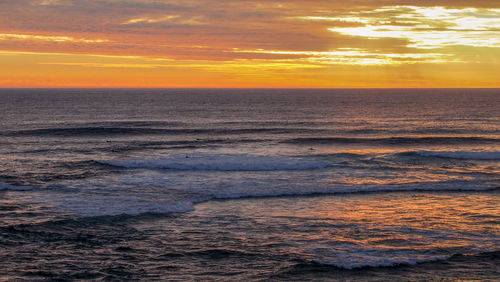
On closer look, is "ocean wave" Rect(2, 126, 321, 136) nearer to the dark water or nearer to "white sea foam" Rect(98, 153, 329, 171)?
the dark water

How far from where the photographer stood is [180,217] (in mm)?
17219

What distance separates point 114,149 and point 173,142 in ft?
20.2

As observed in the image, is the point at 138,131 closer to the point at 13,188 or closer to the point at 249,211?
the point at 13,188

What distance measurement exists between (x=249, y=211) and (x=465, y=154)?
69.6ft

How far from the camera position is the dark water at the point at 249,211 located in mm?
12523

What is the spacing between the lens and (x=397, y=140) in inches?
Result: 1639

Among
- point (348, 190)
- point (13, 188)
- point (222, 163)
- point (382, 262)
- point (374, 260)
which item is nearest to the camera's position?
point (382, 262)

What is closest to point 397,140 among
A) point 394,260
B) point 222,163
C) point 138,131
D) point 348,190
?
point 222,163

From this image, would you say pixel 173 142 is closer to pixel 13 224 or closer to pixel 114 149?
pixel 114 149

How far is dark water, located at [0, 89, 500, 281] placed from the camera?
12.5 meters

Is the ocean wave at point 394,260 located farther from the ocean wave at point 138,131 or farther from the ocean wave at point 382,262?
the ocean wave at point 138,131

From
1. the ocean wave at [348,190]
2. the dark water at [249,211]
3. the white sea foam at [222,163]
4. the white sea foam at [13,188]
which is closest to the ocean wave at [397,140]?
the dark water at [249,211]

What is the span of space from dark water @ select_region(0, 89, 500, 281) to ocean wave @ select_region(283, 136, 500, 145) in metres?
1.91

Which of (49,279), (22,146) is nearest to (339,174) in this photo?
(49,279)
